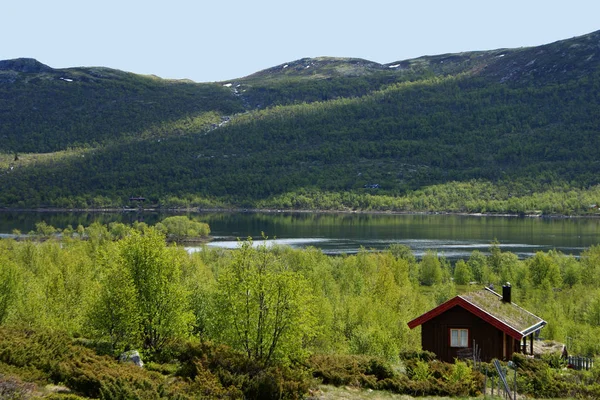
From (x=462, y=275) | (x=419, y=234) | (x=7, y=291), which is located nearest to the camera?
(x=7, y=291)

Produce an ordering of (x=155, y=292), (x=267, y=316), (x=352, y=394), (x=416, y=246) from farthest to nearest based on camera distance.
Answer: (x=416, y=246)
(x=155, y=292)
(x=267, y=316)
(x=352, y=394)

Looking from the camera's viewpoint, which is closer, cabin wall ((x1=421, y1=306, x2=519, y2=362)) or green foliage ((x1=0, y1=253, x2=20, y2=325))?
cabin wall ((x1=421, y1=306, x2=519, y2=362))

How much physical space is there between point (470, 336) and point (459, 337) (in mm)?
542

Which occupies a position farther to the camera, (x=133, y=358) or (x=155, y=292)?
(x=155, y=292)

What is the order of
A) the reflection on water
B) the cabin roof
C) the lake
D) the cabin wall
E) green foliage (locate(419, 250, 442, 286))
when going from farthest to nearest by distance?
the lake, the reflection on water, green foliage (locate(419, 250, 442, 286)), the cabin wall, the cabin roof

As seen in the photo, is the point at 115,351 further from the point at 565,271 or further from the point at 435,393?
the point at 565,271

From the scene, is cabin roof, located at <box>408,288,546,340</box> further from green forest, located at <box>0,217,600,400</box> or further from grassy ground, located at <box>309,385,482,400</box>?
grassy ground, located at <box>309,385,482,400</box>

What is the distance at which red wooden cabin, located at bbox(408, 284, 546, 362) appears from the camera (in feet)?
117

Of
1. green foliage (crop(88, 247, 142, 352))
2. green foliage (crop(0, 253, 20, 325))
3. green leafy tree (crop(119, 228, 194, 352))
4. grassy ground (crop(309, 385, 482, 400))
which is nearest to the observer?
grassy ground (crop(309, 385, 482, 400))

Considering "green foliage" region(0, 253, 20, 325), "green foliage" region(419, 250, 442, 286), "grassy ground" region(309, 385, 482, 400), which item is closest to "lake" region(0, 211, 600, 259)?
"green foliage" region(419, 250, 442, 286)

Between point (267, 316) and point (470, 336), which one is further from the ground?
point (267, 316)

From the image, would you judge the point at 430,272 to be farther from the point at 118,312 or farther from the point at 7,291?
the point at 118,312

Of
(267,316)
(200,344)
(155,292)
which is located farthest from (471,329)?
(155,292)

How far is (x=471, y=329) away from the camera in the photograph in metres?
36.3
